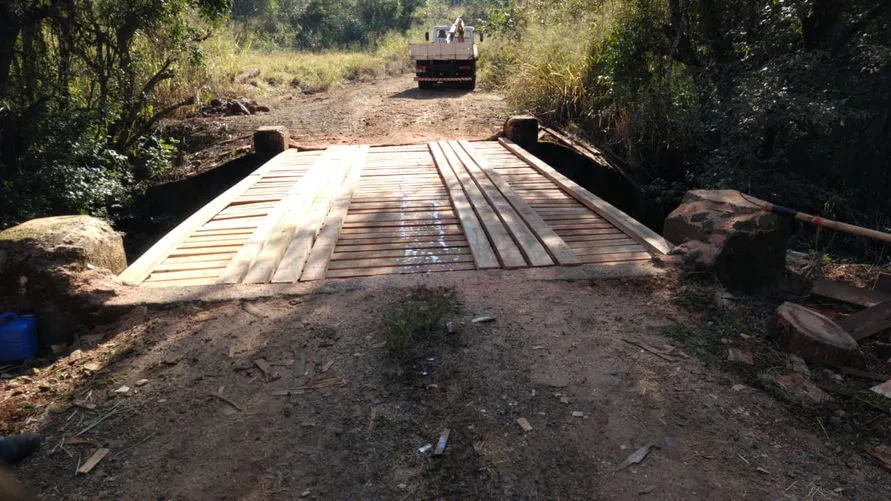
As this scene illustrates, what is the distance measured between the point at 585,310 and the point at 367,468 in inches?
66.6

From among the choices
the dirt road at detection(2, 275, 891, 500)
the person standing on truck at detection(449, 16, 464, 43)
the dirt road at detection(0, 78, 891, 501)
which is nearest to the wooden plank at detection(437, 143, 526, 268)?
the dirt road at detection(0, 78, 891, 501)

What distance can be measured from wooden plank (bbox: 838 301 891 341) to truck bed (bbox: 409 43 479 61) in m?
13.6

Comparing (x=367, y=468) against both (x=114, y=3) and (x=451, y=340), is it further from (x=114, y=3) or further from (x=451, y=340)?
(x=114, y=3)

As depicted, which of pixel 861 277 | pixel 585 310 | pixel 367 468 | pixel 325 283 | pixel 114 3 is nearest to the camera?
pixel 367 468

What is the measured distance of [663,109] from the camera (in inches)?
314

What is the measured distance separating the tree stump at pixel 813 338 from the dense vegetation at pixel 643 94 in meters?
3.38

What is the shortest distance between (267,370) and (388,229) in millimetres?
2064

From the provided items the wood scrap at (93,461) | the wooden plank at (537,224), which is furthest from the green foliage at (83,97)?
the wood scrap at (93,461)

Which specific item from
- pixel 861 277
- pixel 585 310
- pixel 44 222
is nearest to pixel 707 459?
pixel 585 310

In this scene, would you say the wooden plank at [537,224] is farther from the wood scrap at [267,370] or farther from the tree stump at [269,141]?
the tree stump at [269,141]

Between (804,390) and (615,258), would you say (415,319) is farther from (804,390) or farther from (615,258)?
(804,390)

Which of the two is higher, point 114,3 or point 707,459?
point 114,3

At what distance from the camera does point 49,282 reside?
3557 millimetres

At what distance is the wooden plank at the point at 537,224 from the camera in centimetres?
410
